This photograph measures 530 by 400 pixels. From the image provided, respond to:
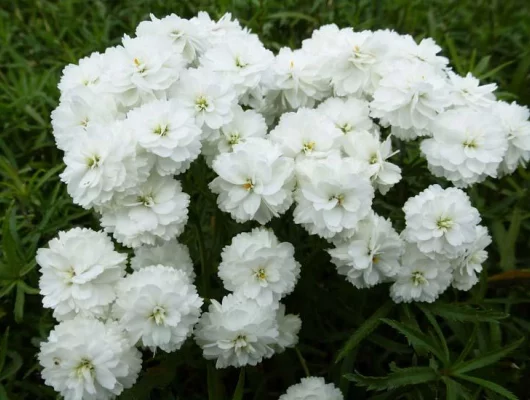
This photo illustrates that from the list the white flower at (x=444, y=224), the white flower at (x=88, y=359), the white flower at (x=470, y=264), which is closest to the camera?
the white flower at (x=88, y=359)

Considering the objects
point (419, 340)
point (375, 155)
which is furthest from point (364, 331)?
point (375, 155)

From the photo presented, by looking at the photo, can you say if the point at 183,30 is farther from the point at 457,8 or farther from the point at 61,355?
the point at 457,8

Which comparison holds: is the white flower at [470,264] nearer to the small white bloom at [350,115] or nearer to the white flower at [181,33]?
the small white bloom at [350,115]

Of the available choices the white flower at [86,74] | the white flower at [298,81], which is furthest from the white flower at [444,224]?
the white flower at [86,74]

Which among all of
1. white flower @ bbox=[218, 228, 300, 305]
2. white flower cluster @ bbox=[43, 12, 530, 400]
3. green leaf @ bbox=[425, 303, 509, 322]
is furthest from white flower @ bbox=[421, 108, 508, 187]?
white flower @ bbox=[218, 228, 300, 305]

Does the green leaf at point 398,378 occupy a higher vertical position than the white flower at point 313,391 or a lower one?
higher

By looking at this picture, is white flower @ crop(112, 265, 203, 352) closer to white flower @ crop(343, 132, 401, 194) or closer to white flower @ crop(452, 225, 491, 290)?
white flower @ crop(343, 132, 401, 194)

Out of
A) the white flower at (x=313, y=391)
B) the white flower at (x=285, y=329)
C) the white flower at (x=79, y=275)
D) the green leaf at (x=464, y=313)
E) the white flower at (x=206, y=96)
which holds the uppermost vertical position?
the white flower at (x=206, y=96)
